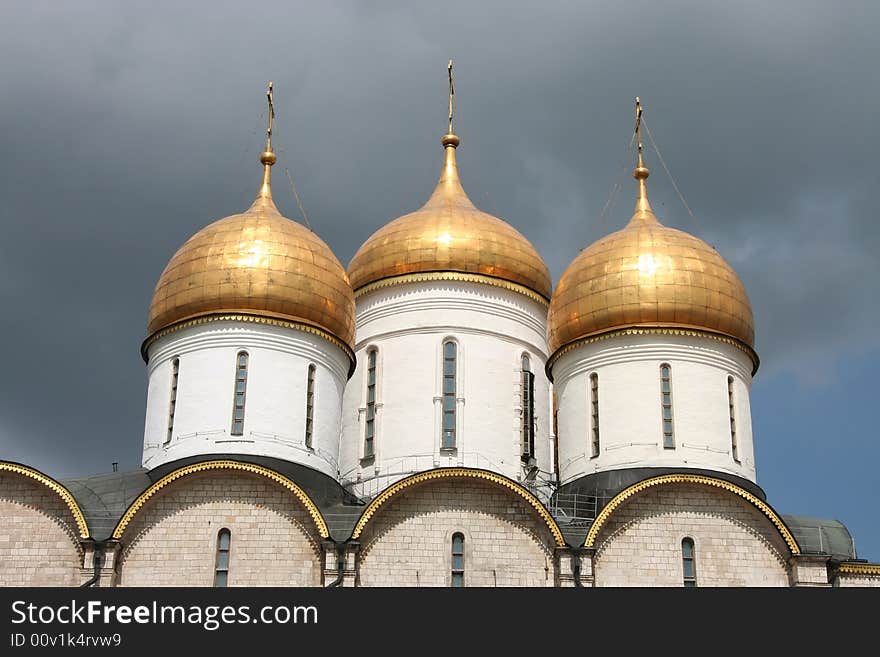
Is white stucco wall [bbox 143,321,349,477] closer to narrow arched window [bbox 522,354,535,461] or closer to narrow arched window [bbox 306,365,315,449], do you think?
narrow arched window [bbox 306,365,315,449]

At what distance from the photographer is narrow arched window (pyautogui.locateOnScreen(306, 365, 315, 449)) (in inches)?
746

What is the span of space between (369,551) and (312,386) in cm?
275

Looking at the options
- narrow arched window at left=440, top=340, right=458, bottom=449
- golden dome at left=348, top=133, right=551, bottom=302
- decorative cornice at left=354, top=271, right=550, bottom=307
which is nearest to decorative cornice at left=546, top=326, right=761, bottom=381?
narrow arched window at left=440, top=340, right=458, bottom=449

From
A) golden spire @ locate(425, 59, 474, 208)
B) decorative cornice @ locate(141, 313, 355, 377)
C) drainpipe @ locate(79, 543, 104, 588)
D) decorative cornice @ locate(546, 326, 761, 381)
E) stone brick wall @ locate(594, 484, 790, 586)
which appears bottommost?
drainpipe @ locate(79, 543, 104, 588)

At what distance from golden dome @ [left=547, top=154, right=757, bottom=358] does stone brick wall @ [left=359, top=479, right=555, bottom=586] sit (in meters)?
3.33

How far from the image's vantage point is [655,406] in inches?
759

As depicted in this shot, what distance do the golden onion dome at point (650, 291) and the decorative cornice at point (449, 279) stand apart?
1.18m

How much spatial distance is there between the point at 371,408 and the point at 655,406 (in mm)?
4063

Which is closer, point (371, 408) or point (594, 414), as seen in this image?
point (594, 414)

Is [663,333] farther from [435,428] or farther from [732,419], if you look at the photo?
[435,428]

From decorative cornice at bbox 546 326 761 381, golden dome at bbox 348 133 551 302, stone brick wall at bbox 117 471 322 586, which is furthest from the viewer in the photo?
golden dome at bbox 348 133 551 302

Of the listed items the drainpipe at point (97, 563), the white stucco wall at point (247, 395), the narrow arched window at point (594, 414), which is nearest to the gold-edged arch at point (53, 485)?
the drainpipe at point (97, 563)

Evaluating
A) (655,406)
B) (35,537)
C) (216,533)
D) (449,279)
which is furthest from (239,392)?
(655,406)
